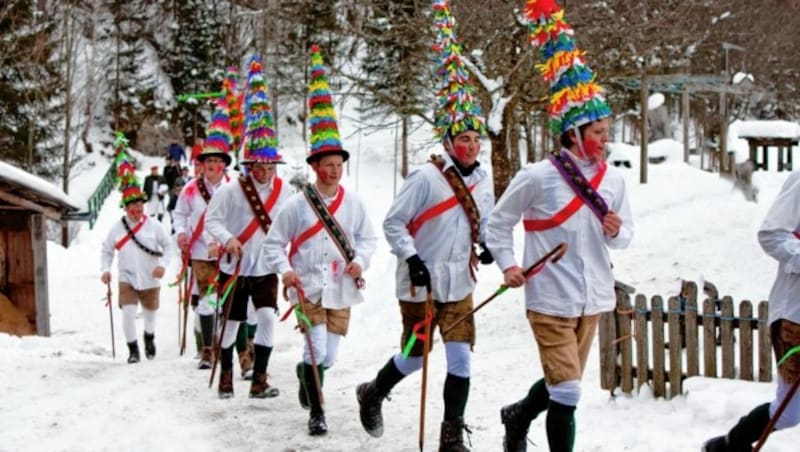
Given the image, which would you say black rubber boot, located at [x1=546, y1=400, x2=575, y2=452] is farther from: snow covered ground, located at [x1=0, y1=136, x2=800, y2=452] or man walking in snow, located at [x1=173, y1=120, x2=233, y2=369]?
man walking in snow, located at [x1=173, y1=120, x2=233, y2=369]

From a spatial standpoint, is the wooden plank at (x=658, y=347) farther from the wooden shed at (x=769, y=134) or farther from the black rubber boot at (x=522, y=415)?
the wooden shed at (x=769, y=134)

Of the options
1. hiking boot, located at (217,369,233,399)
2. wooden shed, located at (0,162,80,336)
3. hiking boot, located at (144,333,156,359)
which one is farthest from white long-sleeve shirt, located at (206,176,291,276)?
wooden shed, located at (0,162,80,336)

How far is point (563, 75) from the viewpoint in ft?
17.3

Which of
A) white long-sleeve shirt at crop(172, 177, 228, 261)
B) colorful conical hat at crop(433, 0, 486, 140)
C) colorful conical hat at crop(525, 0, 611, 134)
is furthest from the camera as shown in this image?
white long-sleeve shirt at crop(172, 177, 228, 261)

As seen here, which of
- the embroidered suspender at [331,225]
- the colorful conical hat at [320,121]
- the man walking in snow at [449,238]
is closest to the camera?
the man walking in snow at [449,238]

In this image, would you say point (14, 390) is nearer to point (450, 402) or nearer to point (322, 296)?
point (322, 296)

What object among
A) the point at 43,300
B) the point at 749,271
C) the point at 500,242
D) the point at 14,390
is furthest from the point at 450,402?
the point at 43,300

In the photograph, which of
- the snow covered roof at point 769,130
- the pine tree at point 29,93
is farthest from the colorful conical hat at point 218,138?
the pine tree at point 29,93

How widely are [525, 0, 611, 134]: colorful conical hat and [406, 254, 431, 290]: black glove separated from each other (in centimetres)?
112

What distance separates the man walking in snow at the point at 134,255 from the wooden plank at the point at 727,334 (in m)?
6.34

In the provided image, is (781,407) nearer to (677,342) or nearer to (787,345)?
(787,345)

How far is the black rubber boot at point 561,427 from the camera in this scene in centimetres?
507

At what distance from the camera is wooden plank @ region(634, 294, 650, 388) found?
300 inches

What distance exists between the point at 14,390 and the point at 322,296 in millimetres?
3586
